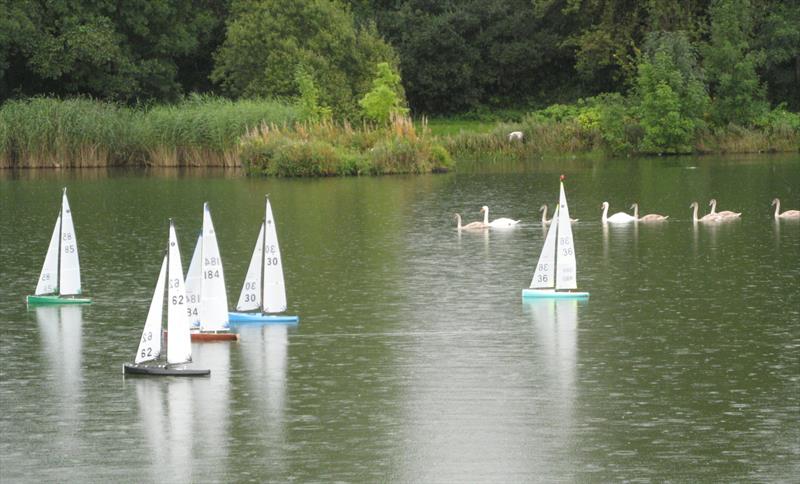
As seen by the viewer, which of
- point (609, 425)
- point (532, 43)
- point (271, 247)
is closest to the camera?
point (609, 425)

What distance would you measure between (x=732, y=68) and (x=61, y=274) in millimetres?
47754

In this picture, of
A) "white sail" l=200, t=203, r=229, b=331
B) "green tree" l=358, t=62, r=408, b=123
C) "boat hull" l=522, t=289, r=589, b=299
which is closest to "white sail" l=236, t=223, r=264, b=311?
"white sail" l=200, t=203, r=229, b=331

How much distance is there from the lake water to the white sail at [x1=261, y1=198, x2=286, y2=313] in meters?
0.48

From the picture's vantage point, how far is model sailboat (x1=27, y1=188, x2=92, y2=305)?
89.6 ft

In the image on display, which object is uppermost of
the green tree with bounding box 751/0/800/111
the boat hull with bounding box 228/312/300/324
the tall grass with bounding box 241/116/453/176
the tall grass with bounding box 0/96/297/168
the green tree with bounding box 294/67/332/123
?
the green tree with bounding box 751/0/800/111

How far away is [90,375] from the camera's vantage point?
2175 cm

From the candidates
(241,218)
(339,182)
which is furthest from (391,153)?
(241,218)

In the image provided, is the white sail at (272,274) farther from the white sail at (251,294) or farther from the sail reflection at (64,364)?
the sail reflection at (64,364)

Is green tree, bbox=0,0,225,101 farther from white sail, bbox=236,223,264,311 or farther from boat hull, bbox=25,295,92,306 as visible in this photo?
white sail, bbox=236,223,264,311

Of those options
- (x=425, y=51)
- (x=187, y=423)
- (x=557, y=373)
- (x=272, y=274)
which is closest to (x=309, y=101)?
(x=425, y=51)

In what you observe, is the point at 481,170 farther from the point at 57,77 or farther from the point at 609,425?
the point at 609,425

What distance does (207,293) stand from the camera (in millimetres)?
23438

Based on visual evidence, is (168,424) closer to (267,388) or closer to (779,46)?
(267,388)

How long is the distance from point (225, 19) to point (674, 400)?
6415 centimetres
